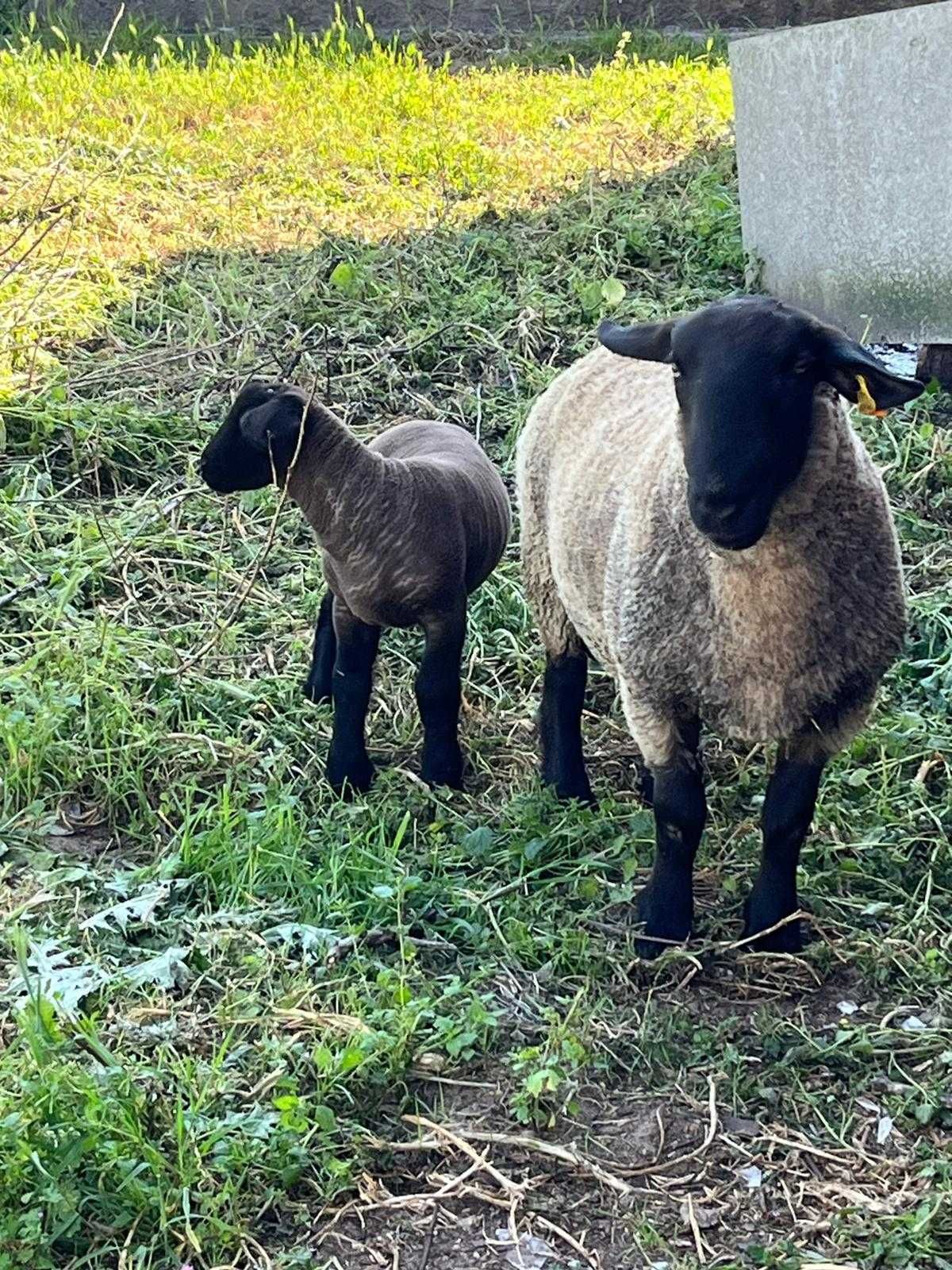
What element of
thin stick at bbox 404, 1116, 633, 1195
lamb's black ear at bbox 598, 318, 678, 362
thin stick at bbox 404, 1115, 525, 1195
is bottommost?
thin stick at bbox 404, 1116, 633, 1195

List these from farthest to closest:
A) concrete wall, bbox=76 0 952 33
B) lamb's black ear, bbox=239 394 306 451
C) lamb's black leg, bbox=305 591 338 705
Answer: concrete wall, bbox=76 0 952 33, lamb's black leg, bbox=305 591 338 705, lamb's black ear, bbox=239 394 306 451

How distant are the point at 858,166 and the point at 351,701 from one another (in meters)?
3.52

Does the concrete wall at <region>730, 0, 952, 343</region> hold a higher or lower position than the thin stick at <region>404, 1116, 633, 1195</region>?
higher

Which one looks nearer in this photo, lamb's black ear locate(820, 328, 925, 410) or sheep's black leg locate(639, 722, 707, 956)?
lamb's black ear locate(820, 328, 925, 410)

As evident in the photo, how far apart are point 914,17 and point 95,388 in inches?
145

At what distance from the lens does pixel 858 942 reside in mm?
4043

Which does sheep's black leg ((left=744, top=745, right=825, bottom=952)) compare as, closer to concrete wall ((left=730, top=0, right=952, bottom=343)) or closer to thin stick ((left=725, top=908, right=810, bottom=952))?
thin stick ((left=725, top=908, right=810, bottom=952))

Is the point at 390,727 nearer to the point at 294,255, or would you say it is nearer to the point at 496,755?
the point at 496,755

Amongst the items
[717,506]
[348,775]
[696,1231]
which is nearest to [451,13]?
[348,775]

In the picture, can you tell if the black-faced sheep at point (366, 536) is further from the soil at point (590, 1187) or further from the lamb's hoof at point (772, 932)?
the soil at point (590, 1187)

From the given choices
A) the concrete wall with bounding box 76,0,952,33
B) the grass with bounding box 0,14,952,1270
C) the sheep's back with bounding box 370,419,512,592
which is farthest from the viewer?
the concrete wall with bounding box 76,0,952,33

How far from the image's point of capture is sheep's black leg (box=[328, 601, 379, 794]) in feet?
15.7

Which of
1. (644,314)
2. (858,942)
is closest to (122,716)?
(858,942)

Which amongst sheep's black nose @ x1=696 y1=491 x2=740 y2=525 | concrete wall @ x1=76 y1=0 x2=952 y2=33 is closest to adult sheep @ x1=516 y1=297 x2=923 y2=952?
sheep's black nose @ x1=696 y1=491 x2=740 y2=525
